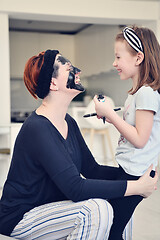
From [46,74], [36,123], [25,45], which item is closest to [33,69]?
[46,74]

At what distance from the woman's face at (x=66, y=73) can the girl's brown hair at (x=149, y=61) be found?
26 centimetres

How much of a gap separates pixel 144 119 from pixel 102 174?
38cm

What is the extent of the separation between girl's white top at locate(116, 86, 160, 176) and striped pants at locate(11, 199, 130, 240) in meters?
0.24

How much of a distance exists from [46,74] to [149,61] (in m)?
0.45

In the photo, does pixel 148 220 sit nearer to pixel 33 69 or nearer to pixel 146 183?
pixel 146 183

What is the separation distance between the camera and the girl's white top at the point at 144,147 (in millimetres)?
1496

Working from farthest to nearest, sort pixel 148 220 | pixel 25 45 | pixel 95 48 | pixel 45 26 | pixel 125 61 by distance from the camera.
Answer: pixel 25 45
pixel 45 26
pixel 95 48
pixel 148 220
pixel 125 61

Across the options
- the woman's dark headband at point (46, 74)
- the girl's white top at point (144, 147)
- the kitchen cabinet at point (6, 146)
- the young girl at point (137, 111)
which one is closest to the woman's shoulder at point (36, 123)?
the woman's dark headband at point (46, 74)

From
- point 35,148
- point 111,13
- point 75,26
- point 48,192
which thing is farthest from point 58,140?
point 75,26

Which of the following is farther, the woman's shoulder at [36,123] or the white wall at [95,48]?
the white wall at [95,48]

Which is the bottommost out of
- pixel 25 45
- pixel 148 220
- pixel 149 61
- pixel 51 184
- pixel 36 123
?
pixel 148 220

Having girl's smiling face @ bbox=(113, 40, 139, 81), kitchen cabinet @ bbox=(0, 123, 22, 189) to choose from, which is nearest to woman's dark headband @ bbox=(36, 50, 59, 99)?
girl's smiling face @ bbox=(113, 40, 139, 81)

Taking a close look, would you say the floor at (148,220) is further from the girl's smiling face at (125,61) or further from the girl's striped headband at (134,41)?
the girl's striped headband at (134,41)

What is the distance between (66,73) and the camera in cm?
157
